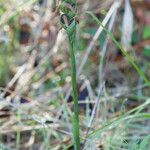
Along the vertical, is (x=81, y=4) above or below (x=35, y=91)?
above

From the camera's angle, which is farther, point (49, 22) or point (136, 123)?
point (49, 22)

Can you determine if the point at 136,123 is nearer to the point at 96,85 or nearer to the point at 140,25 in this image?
the point at 96,85

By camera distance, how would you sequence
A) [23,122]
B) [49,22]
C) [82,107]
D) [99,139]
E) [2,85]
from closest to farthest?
[99,139] < [23,122] < [82,107] < [2,85] < [49,22]

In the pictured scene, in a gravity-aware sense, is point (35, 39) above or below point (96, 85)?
above

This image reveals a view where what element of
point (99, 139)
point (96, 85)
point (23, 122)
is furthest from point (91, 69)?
point (99, 139)

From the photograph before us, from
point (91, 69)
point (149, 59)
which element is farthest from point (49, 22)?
point (149, 59)

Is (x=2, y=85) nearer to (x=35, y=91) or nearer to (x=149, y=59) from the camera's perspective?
(x=35, y=91)

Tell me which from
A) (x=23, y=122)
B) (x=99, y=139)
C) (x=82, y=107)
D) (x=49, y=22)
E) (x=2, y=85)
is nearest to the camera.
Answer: (x=99, y=139)

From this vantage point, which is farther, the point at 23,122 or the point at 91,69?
the point at 91,69

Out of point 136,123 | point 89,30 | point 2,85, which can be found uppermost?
point 89,30
